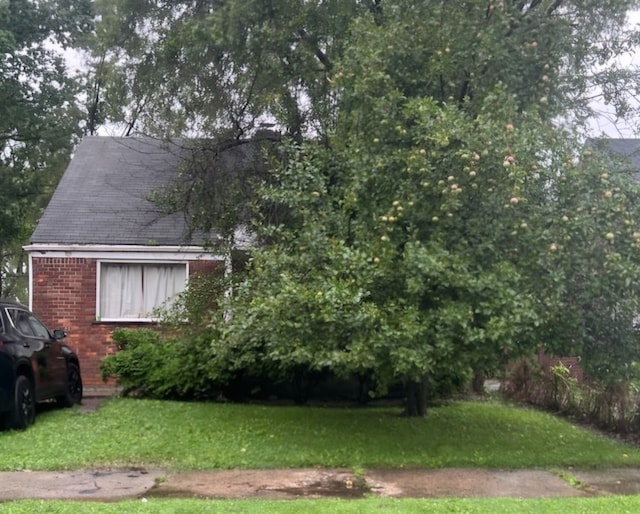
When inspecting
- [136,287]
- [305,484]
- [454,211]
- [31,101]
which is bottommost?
[305,484]

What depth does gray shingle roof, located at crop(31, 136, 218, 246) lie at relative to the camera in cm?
1467

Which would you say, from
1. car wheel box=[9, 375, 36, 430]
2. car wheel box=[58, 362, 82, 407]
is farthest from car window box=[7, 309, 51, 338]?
car wheel box=[58, 362, 82, 407]

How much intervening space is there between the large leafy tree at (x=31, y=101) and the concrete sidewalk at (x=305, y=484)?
15.5 m

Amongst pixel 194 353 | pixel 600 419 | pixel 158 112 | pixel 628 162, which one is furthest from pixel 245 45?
pixel 600 419

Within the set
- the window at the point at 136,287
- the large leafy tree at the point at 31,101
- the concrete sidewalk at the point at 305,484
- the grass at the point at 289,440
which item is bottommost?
the concrete sidewalk at the point at 305,484

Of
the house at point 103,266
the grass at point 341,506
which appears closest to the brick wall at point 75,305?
the house at point 103,266

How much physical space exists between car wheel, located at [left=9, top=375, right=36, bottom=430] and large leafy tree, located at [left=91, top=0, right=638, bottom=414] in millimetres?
2542

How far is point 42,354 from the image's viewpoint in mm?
10266

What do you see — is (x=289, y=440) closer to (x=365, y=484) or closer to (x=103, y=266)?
(x=365, y=484)

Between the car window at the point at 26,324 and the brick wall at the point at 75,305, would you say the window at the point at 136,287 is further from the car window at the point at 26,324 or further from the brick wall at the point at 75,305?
the car window at the point at 26,324

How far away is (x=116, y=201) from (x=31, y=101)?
898 cm

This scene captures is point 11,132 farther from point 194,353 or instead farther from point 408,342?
point 408,342

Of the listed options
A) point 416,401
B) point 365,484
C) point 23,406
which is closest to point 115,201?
point 23,406

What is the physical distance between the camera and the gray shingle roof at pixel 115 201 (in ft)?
48.1
